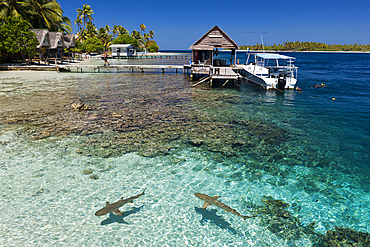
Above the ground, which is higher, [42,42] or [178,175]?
[42,42]

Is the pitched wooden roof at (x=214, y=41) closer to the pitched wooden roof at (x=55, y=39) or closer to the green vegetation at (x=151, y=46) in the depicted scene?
the pitched wooden roof at (x=55, y=39)

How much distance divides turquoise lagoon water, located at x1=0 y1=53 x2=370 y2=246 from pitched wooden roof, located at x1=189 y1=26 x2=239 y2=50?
16515mm

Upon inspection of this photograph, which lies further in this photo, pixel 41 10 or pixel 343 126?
pixel 41 10

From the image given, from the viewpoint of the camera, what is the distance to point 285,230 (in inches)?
207

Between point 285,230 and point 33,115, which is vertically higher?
point 33,115

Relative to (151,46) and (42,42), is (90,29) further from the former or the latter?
(42,42)

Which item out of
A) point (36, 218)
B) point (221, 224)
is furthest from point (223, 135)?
point (36, 218)

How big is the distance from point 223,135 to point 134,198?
5.70 metres

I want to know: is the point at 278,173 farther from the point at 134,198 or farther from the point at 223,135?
the point at 134,198

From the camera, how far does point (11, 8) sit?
1630 inches

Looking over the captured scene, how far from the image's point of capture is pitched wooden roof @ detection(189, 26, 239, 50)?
2808 centimetres

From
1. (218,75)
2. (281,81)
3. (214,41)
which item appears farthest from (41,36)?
(281,81)

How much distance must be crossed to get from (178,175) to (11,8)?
171ft

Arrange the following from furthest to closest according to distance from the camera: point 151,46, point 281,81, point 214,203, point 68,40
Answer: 1. point 151,46
2. point 68,40
3. point 281,81
4. point 214,203
